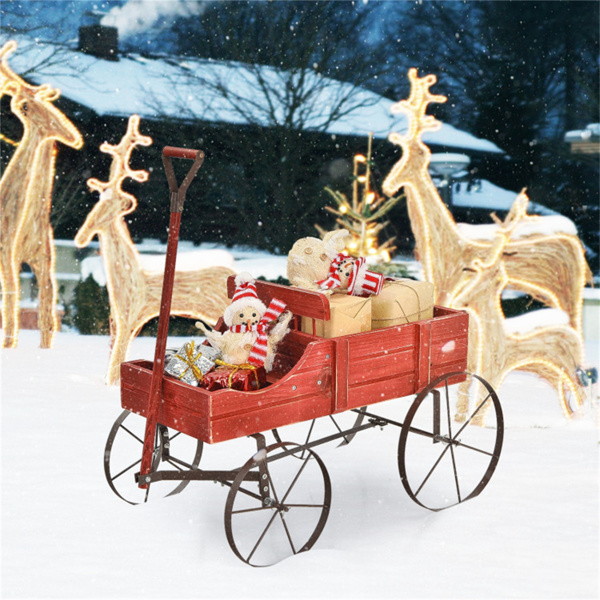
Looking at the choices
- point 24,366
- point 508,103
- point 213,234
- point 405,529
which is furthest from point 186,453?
point 508,103

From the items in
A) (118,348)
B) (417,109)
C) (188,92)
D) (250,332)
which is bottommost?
(118,348)

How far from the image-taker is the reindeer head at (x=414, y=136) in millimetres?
5766

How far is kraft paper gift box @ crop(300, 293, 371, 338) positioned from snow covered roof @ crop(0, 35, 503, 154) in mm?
5717

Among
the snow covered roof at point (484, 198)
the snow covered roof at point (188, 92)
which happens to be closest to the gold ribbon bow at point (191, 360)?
the snow covered roof at point (188, 92)

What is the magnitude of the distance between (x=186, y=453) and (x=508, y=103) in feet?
22.4

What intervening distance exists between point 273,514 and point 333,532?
326 mm

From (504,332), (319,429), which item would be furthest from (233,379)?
(504,332)

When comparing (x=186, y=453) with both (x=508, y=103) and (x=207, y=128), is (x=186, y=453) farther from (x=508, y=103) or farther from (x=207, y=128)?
(x=508, y=103)

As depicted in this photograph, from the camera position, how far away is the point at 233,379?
363 cm

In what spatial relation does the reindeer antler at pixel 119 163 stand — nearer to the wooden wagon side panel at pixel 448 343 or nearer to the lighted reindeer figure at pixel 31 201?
the lighted reindeer figure at pixel 31 201

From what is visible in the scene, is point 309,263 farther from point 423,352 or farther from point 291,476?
point 291,476

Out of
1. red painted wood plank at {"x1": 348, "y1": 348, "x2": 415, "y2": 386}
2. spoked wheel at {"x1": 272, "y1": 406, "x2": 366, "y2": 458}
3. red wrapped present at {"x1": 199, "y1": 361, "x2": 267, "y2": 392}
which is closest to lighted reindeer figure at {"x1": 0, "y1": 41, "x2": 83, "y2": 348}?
spoked wheel at {"x1": 272, "y1": 406, "x2": 366, "y2": 458}

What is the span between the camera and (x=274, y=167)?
31.2ft

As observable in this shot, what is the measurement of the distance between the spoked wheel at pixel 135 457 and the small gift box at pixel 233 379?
442 mm
